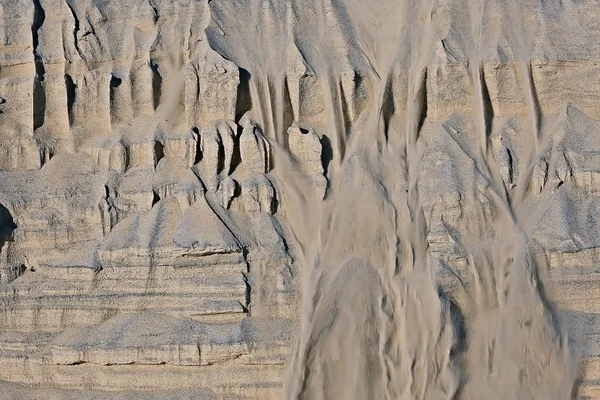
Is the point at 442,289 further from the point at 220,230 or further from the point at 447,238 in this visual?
the point at 220,230

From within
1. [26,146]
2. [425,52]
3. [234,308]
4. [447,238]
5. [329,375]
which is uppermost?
[425,52]

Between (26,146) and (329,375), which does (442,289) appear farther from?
(26,146)

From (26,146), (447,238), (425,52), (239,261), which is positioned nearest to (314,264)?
(239,261)

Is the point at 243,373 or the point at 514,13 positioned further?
the point at 514,13

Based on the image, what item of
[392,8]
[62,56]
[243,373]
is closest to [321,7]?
[392,8]

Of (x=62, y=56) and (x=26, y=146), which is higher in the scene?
(x=62, y=56)

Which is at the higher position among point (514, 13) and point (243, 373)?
point (514, 13)
